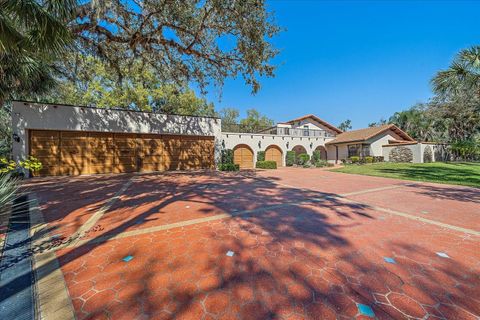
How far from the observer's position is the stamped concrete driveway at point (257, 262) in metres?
2.01

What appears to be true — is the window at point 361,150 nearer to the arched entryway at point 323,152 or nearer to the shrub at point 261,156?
the arched entryway at point 323,152

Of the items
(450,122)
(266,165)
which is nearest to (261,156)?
(266,165)

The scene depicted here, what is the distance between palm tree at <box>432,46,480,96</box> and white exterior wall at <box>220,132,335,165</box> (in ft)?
46.5

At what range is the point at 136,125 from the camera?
536 inches

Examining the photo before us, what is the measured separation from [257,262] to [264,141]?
19363 mm

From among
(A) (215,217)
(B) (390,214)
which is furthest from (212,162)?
(B) (390,214)

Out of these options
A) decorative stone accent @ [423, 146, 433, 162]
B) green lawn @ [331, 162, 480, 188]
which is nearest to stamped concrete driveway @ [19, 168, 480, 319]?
green lawn @ [331, 162, 480, 188]

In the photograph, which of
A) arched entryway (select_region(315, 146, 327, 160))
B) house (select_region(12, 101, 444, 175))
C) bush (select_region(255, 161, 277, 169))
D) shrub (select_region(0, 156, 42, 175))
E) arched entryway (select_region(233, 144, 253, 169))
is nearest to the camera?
shrub (select_region(0, 156, 42, 175))

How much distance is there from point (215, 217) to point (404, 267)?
11.3ft

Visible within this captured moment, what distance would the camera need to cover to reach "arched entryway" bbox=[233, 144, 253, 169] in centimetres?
2056

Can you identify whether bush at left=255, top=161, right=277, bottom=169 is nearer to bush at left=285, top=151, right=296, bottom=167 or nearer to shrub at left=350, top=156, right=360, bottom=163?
bush at left=285, top=151, right=296, bottom=167

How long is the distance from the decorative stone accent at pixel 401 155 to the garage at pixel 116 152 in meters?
20.9

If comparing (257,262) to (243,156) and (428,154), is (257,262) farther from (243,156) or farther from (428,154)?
(428,154)

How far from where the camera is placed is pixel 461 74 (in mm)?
8258
